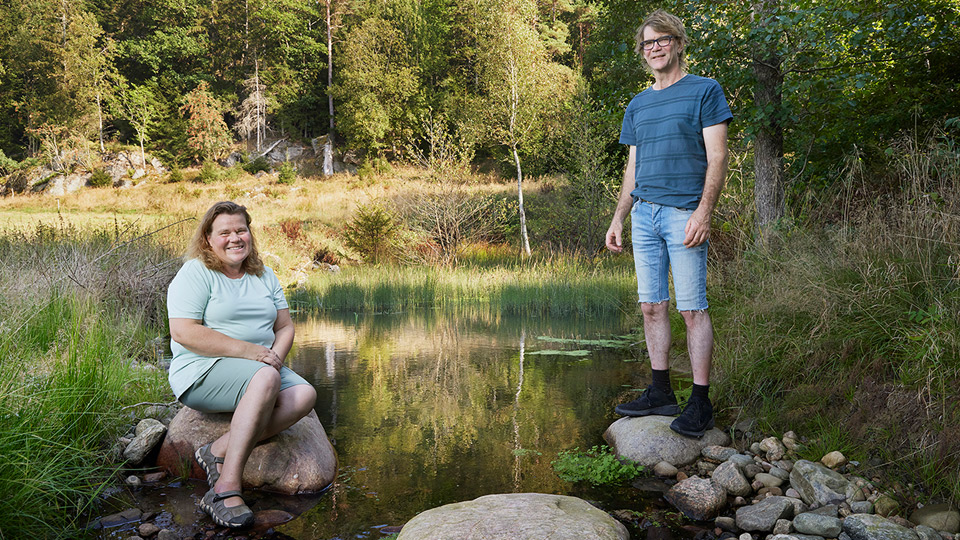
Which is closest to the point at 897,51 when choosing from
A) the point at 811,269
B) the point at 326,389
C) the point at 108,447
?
the point at 811,269

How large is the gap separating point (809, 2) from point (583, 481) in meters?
4.88

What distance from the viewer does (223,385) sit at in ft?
9.47

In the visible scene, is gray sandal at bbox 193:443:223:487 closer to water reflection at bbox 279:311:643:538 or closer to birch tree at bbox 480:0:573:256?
water reflection at bbox 279:311:643:538

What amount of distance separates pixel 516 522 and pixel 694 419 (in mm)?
1426

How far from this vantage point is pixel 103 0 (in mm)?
44938

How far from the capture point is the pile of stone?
2338 millimetres

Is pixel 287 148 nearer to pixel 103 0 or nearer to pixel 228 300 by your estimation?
pixel 103 0

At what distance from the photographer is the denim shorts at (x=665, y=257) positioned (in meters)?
3.13

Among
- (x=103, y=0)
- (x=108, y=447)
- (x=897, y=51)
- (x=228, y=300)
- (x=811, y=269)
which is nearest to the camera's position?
(x=228, y=300)

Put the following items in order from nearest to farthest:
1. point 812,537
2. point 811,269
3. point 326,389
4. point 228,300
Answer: point 812,537 < point 228,300 < point 811,269 < point 326,389

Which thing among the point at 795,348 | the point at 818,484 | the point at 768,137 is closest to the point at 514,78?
the point at 768,137

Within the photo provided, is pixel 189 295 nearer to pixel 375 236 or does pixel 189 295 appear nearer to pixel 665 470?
pixel 665 470

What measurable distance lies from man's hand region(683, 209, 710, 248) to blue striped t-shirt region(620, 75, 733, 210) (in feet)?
0.42

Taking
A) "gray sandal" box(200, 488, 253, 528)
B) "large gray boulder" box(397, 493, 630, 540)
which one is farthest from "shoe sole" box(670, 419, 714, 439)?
"gray sandal" box(200, 488, 253, 528)
